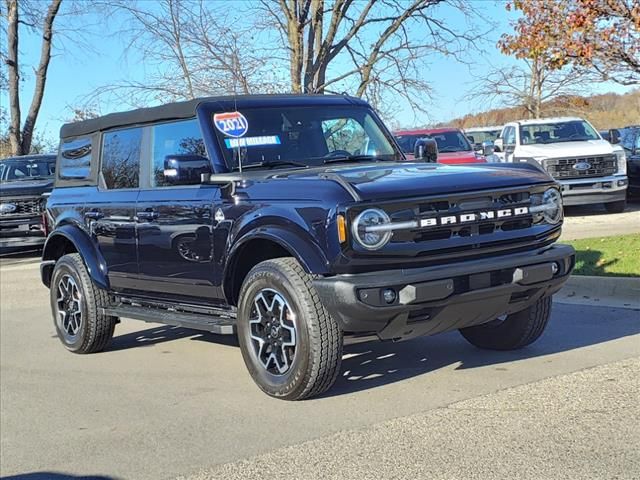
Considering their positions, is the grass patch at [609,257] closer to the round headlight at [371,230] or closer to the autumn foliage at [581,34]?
the autumn foliage at [581,34]

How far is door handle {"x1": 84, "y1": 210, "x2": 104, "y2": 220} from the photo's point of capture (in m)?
6.83

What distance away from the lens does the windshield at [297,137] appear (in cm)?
591

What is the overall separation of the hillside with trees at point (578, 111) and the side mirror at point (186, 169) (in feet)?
36.2

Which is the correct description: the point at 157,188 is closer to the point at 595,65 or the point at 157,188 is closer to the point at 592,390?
the point at 592,390

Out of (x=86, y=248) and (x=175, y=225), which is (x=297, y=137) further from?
(x=86, y=248)

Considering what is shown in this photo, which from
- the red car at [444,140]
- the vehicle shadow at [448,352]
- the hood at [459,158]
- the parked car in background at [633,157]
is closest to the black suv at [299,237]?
the vehicle shadow at [448,352]

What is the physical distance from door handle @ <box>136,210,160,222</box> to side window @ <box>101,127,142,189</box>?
421 millimetres

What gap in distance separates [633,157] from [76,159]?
13034 millimetres

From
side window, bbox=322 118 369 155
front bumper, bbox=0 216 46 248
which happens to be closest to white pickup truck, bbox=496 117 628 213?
front bumper, bbox=0 216 46 248

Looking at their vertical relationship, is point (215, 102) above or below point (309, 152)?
above

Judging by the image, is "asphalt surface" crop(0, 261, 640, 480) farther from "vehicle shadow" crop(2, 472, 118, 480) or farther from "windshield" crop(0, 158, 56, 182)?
"windshield" crop(0, 158, 56, 182)

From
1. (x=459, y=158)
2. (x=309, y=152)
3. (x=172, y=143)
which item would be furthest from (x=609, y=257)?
(x=459, y=158)

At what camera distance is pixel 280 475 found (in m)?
4.02

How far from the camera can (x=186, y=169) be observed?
5.59 meters
